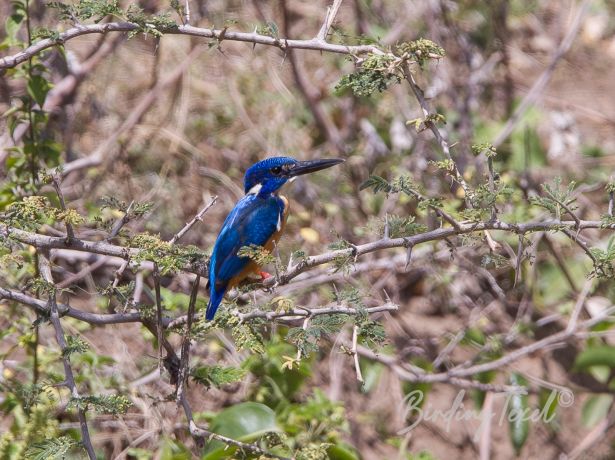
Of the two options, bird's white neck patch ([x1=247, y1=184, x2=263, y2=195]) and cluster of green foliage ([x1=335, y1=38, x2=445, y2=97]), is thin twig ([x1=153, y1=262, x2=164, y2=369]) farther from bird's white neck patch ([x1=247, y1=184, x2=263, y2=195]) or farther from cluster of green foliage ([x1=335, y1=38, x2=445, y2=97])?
bird's white neck patch ([x1=247, y1=184, x2=263, y2=195])

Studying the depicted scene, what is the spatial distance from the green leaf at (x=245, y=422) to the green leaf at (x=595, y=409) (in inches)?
73.1

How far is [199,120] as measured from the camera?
574 centimetres

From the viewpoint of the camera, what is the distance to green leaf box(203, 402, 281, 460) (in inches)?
129

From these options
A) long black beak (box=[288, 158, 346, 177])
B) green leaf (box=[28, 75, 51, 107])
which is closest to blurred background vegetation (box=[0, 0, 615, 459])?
green leaf (box=[28, 75, 51, 107])

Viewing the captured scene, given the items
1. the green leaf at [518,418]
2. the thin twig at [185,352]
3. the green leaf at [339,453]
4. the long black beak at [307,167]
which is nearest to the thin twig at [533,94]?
the green leaf at [518,418]

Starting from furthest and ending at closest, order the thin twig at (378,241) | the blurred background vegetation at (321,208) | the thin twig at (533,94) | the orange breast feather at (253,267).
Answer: the thin twig at (533,94)
the blurred background vegetation at (321,208)
the orange breast feather at (253,267)
the thin twig at (378,241)

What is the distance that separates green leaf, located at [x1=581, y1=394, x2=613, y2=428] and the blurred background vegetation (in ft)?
0.03

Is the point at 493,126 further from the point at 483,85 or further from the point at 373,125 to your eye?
the point at 373,125

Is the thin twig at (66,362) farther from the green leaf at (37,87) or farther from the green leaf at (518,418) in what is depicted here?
the green leaf at (518,418)

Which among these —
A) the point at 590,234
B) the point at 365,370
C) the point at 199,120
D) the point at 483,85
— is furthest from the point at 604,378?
the point at 199,120

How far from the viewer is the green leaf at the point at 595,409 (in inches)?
174

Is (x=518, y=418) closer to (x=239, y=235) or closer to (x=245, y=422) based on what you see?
(x=245, y=422)
